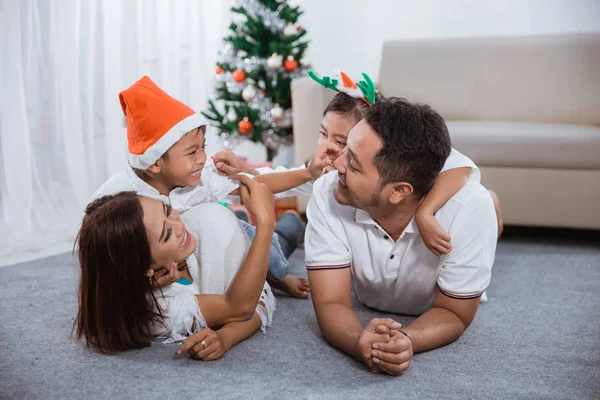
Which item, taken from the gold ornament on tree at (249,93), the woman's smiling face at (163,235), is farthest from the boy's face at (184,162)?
the gold ornament on tree at (249,93)

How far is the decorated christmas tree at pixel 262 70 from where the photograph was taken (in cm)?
346

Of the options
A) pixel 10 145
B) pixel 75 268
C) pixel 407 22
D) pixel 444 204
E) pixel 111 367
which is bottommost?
pixel 75 268

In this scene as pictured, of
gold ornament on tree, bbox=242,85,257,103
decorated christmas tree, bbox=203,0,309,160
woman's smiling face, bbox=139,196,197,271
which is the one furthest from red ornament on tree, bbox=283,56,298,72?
woman's smiling face, bbox=139,196,197,271

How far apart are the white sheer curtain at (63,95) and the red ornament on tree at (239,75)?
0.35 m

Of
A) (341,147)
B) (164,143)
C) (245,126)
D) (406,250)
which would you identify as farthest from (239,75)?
(406,250)

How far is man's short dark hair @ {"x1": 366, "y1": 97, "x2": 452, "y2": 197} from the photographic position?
1.42 meters

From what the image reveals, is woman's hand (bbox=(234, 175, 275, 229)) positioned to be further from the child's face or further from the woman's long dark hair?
the child's face


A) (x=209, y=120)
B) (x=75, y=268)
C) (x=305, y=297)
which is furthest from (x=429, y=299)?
(x=209, y=120)

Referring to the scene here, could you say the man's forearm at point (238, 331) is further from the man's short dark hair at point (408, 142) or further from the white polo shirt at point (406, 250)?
the man's short dark hair at point (408, 142)

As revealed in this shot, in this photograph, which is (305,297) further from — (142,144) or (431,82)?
(431,82)

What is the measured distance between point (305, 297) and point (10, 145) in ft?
4.92

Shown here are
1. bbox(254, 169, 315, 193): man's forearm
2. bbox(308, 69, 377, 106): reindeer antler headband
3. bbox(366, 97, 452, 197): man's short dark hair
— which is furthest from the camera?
bbox(254, 169, 315, 193): man's forearm

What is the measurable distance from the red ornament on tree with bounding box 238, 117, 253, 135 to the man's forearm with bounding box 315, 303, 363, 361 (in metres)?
2.06

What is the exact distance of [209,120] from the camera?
3725 mm
